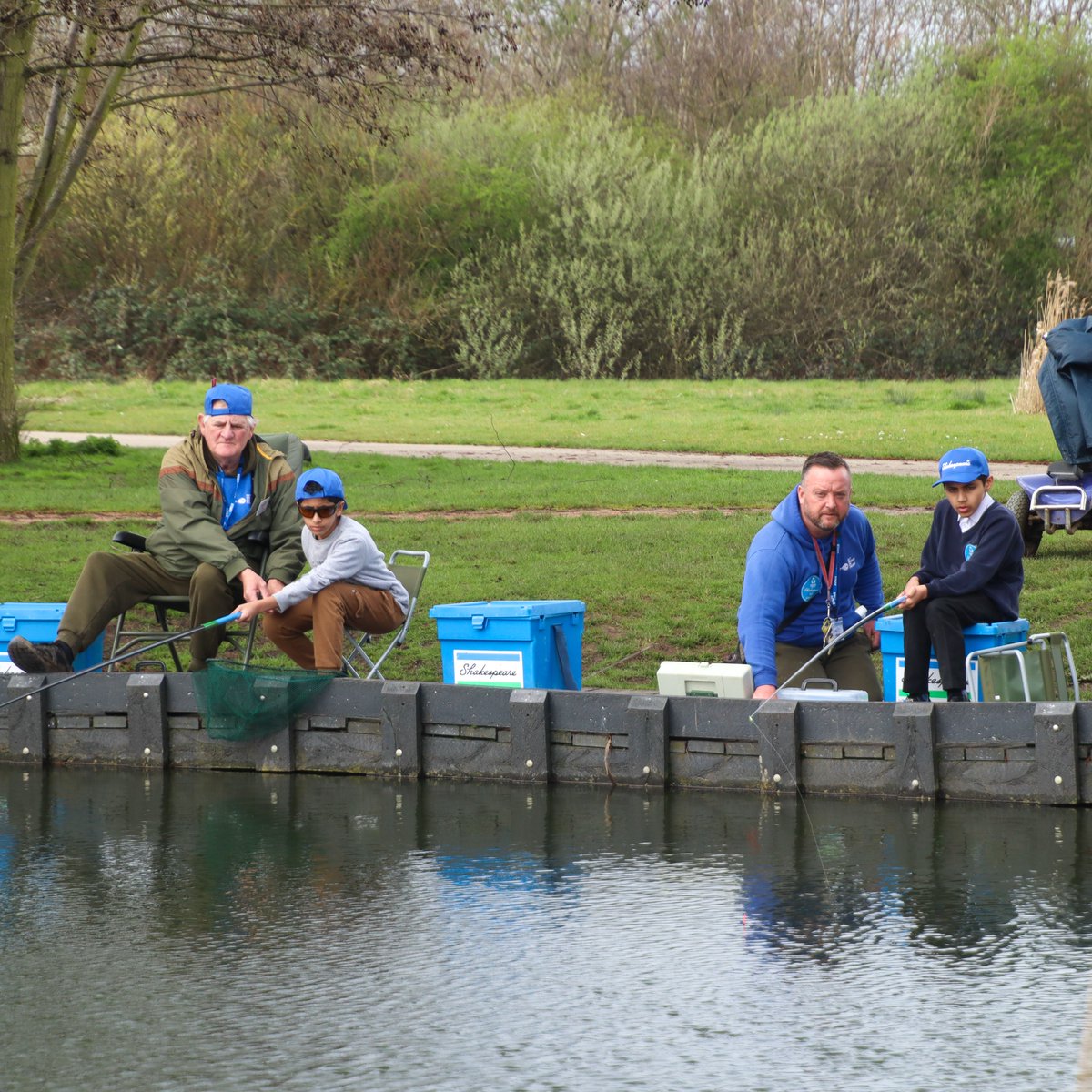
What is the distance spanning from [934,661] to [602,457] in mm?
13223

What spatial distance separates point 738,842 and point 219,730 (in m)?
2.79

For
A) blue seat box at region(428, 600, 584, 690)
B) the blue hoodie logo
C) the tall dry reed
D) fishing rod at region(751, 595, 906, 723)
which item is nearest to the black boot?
blue seat box at region(428, 600, 584, 690)

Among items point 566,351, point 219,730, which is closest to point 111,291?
point 566,351

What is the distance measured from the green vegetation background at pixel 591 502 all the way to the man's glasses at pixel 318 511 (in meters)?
1.65

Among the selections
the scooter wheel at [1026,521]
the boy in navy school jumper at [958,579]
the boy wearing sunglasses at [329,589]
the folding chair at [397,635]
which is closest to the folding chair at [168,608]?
the boy wearing sunglasses at [329,589]

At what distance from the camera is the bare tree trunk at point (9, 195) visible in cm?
1762

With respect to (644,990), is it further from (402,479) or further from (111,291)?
(111,291)

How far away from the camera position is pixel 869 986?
16.0 ft

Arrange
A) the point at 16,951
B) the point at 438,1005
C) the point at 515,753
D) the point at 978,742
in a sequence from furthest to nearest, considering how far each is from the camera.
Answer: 1. the point at 515,753
2. the point at 978,742
3. the point at 16,951
4. the point at 438,1005

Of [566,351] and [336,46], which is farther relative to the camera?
[566,351]

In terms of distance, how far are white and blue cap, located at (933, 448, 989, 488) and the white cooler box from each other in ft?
4.16

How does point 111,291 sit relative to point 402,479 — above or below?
above

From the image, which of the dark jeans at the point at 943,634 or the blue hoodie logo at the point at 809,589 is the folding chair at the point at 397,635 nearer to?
the blue hoodie logo at the point at 809,589

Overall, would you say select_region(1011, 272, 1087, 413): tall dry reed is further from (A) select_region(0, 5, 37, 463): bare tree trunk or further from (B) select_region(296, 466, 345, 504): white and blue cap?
(B) select_region(296, 466, 345, 504): white and blue cap
